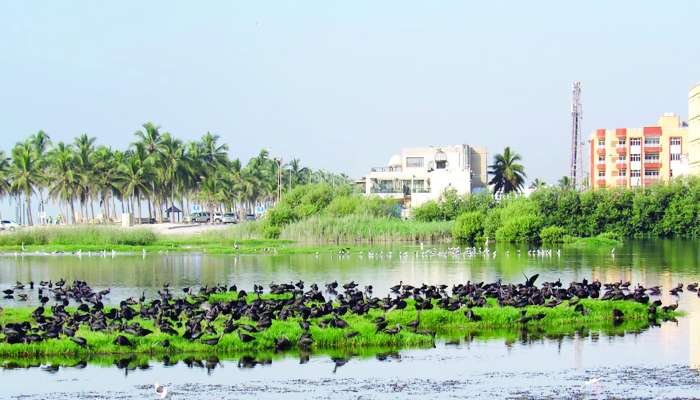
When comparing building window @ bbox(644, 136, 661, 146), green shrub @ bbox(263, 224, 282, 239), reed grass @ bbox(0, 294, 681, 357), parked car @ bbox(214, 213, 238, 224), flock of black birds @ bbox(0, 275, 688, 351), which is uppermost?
building window @ bbox(644, 136, 661, 146)

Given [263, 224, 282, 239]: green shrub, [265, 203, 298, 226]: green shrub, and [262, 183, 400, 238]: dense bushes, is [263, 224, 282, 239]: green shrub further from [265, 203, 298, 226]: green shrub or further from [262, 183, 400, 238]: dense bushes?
[265, 203, 298, 226]: green shrub

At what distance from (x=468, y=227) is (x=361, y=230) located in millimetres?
10762

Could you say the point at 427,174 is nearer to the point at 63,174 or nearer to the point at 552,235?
the point at 63,174

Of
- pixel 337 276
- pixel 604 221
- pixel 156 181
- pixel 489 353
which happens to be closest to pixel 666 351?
pixel 489 353

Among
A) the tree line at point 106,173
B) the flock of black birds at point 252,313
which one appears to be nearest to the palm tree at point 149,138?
the tree line at point 106,173

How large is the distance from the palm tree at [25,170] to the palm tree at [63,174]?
6.01 feet

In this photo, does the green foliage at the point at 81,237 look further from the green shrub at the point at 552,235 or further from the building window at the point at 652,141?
the building window at the point at 652,141

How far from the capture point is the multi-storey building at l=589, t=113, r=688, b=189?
162750mm

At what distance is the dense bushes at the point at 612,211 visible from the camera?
111 m

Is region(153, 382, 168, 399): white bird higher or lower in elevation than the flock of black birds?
lower

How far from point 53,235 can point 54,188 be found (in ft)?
148

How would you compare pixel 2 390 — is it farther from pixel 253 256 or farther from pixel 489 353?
pixel 253 256

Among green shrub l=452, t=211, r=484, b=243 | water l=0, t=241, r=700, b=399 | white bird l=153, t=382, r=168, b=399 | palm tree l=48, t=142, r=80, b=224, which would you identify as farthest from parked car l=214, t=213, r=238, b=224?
white bird l=153, t=382, r=168, b=399

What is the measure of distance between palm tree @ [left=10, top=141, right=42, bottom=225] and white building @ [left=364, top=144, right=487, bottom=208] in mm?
44675
